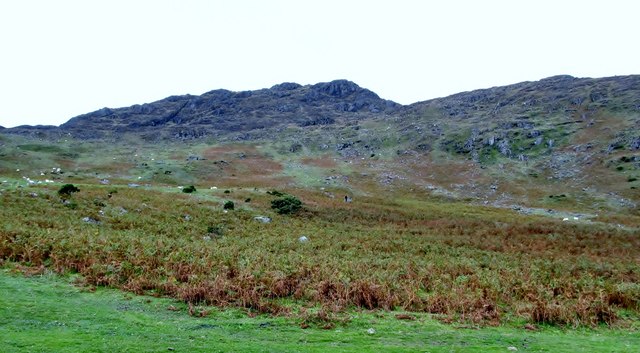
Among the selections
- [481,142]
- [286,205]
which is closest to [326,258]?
[286,205]

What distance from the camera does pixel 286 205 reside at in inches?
1843

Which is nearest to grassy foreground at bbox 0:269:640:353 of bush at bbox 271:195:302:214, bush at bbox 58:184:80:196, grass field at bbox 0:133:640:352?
grass field at bbox 0:133:640:352

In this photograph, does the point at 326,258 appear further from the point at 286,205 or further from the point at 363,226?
the point at 286,205

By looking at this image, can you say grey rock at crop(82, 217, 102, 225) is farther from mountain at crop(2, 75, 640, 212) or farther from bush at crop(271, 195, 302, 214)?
mountain at crop(2, 75, 640, 212)

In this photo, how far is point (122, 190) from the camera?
47.2 m

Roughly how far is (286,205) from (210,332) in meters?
35.1

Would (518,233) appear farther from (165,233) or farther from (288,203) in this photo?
(165,233)

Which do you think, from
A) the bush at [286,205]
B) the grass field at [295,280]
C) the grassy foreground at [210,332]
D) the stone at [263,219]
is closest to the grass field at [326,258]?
the grass field at [295,280]

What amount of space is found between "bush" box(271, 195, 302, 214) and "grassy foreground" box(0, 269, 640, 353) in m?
30.8

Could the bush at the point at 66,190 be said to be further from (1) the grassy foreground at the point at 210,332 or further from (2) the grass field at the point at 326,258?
(1) the grassy foreground at the point at 210,332

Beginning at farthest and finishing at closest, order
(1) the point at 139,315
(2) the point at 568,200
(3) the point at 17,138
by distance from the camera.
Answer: (3) the point at 17,138 → (2) the point at 568,200 → (1) the point at 139,315

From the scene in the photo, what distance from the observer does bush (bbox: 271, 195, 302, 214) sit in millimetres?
45522

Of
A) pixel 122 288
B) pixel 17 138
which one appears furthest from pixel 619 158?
pixel 17 138

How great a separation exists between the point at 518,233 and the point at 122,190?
42830mm
